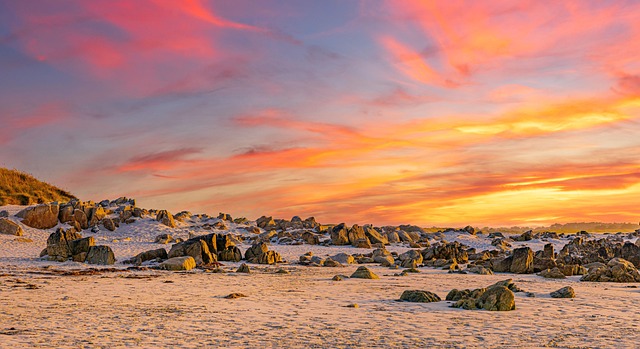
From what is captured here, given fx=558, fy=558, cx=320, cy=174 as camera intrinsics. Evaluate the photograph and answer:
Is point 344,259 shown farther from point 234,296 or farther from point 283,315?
point 283,315

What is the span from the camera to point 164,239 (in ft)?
148

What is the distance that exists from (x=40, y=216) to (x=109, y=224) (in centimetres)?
542

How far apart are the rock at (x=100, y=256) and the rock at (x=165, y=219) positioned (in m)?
18.9

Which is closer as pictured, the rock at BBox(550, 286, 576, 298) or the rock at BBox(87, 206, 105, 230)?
the rock at BBox(550, 286, 576, 298)

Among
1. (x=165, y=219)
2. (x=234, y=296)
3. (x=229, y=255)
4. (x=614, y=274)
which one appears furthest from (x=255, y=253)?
(x=614, y=274)

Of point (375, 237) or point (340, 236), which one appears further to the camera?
point (375, 237)

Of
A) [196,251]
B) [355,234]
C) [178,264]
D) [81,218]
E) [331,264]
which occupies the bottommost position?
[331,264]

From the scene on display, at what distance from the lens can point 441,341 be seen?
13367 millimetres

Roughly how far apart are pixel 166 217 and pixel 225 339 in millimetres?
41747

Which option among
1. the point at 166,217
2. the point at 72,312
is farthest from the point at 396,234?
the point at 72,312

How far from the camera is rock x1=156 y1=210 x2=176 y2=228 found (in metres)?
52.6

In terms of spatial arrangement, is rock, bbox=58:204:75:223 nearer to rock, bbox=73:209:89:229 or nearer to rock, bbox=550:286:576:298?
rock, bbox=73:209:89:229

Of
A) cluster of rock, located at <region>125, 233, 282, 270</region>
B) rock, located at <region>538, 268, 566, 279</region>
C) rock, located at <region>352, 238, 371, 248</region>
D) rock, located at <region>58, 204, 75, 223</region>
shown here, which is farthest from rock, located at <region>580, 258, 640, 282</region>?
rock, located at <region>58, 204, 75, 223</region>

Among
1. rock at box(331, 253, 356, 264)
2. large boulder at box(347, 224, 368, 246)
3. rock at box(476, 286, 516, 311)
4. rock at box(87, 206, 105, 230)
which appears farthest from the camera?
large boulder at box(347, 224, 368, 246)
